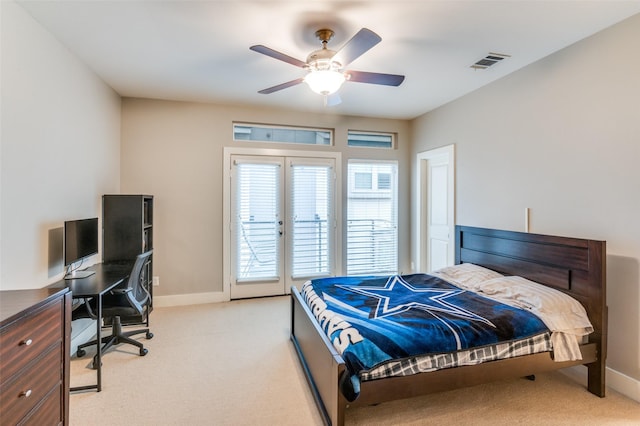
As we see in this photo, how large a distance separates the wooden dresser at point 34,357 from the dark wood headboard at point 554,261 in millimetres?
3422

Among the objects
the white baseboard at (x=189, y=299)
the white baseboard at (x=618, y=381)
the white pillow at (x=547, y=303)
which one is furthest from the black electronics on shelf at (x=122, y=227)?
the white baseboard at (x=618, y=381)

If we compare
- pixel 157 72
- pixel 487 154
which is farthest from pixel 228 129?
pixel 487 154

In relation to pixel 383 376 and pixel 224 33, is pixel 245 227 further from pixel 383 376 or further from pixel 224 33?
pixel 383 376

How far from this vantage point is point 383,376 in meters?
1.84

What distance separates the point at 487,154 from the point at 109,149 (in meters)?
4.38

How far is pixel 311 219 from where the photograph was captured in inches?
189

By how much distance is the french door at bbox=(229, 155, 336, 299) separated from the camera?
4504 mm

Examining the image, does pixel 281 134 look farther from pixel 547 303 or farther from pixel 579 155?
pixel 547 303

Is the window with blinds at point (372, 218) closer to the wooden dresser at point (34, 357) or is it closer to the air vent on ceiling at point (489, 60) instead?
the air vent on ceiling at point (489, 60)

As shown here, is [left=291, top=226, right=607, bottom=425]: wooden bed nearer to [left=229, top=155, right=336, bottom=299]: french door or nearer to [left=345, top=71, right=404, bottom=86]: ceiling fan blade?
[left=229, top=155, right=336, bottom=299]: french door

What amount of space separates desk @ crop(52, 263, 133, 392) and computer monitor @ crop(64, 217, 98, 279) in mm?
136

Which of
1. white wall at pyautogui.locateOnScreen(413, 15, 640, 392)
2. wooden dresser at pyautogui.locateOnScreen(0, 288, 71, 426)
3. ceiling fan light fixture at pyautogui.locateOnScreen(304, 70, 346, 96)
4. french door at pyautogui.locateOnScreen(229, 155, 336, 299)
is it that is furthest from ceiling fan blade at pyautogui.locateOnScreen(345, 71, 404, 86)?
wooden dresser at pyautogui.locateOnScreen(0, 288, 71, 426)

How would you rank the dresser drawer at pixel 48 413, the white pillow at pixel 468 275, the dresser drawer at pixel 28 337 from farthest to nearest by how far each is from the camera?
the white pillow at pixel 468 275 → the dresser drawer at pixel 48 413 → the dresser drawer at pixel 28 337

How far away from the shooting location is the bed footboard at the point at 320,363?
1787 mm
